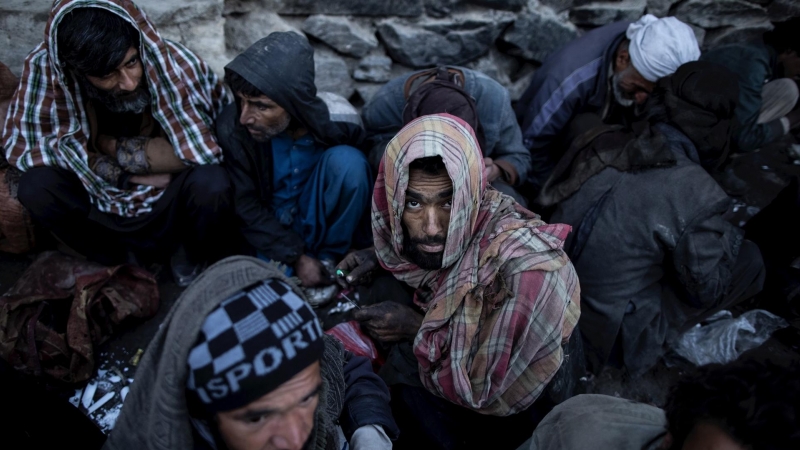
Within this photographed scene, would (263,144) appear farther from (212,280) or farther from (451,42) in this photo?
(212,280)

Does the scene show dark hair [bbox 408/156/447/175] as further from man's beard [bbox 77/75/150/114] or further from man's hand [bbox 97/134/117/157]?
man's hand [bbox 97/134/117/157]

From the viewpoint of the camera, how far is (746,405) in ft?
3.64

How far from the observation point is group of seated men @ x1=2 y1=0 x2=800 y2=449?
3.89 feet

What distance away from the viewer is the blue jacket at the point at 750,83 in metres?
3.64

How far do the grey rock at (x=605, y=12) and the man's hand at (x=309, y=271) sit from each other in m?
2.97

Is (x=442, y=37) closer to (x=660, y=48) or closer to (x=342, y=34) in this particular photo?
(x=342, y=34)

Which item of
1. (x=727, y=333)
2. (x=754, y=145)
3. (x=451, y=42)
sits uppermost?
(x=451, y=42)

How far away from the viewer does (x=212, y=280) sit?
3.72ft

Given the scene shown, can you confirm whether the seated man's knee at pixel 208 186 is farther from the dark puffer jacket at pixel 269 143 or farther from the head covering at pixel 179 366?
the head covering at pixel 179 366

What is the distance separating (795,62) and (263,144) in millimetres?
4323

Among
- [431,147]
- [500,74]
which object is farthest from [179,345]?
[500,74]

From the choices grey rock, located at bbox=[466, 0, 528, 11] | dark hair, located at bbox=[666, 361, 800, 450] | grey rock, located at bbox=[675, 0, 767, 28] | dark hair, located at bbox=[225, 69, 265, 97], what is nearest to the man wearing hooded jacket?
dark hair, located at bbox=[225, 69, 265, 97]

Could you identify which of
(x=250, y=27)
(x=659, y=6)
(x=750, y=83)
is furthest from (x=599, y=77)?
(x=250, y=27)

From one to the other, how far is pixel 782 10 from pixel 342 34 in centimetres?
414
